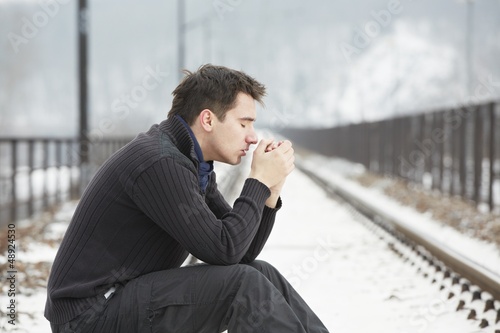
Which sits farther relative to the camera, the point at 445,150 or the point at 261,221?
the point at 445,150

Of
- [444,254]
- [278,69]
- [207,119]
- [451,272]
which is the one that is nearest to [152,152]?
[207,119]

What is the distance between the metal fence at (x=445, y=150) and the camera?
13164mm

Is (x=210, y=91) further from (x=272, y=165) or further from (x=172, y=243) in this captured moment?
(x=172, y=243)

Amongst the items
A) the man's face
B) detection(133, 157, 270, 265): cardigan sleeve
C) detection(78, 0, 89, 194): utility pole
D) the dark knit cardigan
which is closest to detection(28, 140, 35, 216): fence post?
detection(78, 0, 89, 194): utility pole

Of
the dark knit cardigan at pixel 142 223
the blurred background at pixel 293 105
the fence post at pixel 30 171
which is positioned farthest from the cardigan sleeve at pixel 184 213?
the fence post at pixel 30 171

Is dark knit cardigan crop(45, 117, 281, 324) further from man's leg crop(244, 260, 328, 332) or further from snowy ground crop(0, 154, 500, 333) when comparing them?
snowy ground crop(0, 154, 500, 333)

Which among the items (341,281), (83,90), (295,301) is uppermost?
(295,301)

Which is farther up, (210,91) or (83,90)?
(210,91)

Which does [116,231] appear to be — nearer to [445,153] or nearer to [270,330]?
[270,330]

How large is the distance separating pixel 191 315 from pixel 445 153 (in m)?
13.5

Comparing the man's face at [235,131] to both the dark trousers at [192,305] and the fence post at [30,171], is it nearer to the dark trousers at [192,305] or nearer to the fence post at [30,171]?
the dark trousers at [192,305]

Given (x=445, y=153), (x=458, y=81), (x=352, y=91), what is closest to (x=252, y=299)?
(x=445, y=153)

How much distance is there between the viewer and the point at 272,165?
3.27 metres

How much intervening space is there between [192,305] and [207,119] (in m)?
0.74
